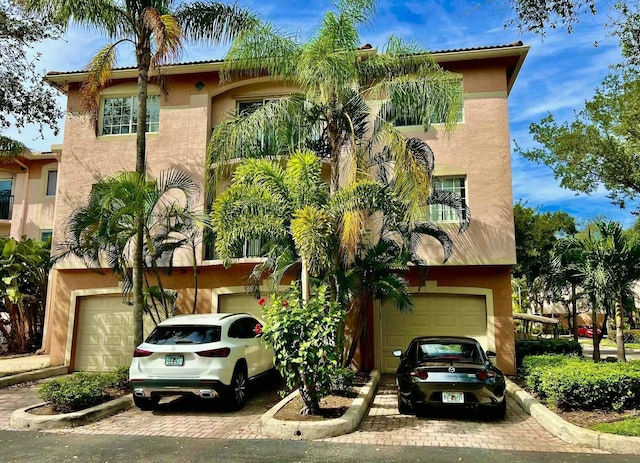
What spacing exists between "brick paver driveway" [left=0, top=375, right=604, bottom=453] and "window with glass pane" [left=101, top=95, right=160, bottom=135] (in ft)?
29.4

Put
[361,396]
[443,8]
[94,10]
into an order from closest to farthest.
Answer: [443,8], [361,396], [94,10]

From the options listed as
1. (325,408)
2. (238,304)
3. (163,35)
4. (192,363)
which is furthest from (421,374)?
(163,35)

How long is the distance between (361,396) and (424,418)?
1.32 metres

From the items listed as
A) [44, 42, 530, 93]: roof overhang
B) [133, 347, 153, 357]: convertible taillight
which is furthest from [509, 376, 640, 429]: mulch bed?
[44, 42, 530, 93]: roof overhang

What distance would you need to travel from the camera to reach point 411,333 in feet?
47.8

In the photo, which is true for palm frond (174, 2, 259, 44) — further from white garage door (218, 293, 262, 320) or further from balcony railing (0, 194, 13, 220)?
balcony railing (0, 194, 13, 220)

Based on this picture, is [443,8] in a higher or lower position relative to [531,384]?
higher

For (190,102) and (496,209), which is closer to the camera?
(496,209)

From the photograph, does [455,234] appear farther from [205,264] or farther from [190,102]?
[190,102]

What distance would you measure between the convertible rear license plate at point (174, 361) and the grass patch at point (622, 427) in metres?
6.52

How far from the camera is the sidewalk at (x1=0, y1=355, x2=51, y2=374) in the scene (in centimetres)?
1438

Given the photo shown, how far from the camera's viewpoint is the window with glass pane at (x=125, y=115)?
16094 millimetres

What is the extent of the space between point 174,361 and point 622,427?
6.99m

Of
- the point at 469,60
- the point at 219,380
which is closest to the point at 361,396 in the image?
the point at 219,380
